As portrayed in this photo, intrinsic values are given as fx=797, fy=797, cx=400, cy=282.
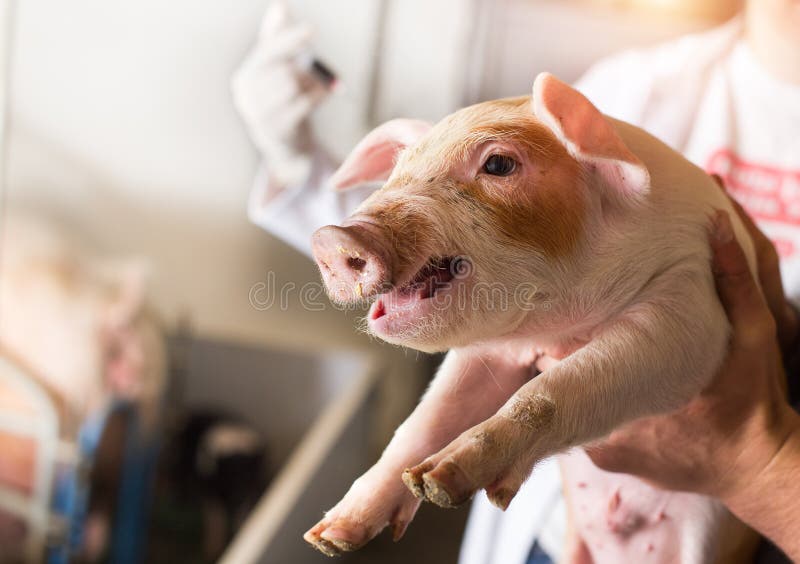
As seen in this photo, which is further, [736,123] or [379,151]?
[736,123]

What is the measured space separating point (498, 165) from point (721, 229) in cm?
19

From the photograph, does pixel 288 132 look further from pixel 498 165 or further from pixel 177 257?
pixel 177 257

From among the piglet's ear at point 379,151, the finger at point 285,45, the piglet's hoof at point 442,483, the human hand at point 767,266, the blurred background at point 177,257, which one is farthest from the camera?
the blurred background at point 177,257

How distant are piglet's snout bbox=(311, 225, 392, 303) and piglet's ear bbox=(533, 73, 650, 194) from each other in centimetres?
13

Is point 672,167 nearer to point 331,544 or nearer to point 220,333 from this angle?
point 331,544

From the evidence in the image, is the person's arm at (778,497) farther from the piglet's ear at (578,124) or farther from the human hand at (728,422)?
the piglet's ear at (578,124)

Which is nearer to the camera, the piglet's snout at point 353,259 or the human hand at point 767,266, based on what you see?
the piglet's snout at point 353,259

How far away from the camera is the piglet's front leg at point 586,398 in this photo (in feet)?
1.23

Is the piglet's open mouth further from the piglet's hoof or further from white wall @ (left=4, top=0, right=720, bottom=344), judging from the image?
white wall @ (left=4, top=0, right=720, bottom=344)

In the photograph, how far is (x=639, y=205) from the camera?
502 mm

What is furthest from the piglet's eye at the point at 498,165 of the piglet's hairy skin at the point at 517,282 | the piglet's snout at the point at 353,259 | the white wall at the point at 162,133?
the white wall at the point at 162,133

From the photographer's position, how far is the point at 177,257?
1.73 metres

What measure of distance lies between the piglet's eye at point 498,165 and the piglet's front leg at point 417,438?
0.38ft

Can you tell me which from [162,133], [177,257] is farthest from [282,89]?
[177,257]
